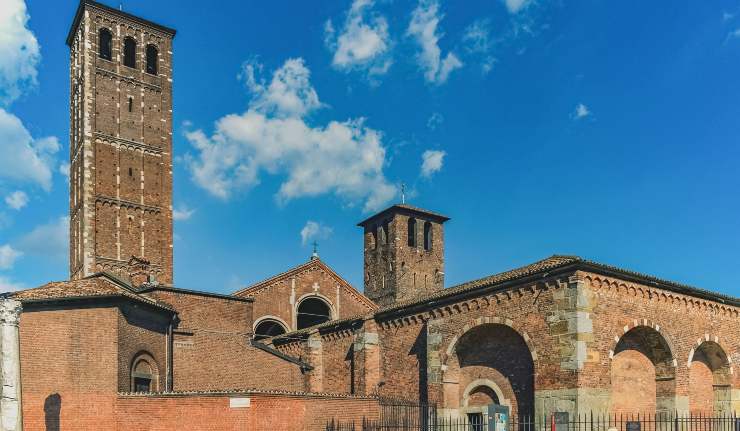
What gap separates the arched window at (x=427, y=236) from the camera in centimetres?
4347

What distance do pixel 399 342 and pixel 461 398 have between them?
10.5ft

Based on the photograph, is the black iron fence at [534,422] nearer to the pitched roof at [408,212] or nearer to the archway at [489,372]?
the archway at [489,372]

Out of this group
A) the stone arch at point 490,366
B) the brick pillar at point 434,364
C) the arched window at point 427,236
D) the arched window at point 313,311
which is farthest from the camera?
the arched window at point 427,236

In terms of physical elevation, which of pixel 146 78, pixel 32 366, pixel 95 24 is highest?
pixel 95 24

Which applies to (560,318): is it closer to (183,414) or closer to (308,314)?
(183,414)

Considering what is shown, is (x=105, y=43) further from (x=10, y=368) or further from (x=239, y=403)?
(x=10, y=368)

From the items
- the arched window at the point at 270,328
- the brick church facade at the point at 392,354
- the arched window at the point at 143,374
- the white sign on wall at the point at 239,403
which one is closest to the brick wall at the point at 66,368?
the brick church facade at the point at 392,354

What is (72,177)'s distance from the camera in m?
38.3

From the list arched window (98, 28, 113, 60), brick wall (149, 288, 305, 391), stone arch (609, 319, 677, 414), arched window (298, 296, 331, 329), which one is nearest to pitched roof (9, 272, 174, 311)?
brick wall (149, 288, 305, 391)

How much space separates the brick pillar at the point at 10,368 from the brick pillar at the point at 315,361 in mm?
15077

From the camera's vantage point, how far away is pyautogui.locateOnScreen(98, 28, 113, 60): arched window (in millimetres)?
37453

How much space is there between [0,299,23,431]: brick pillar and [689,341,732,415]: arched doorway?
54.3 feet

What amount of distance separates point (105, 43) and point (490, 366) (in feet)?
92.2

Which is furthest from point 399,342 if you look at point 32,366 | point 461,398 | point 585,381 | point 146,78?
point 146,78
